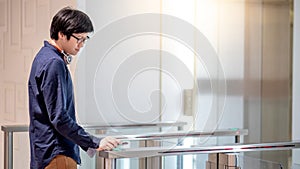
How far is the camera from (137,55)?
142 inches

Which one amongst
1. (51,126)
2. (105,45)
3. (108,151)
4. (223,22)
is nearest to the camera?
(108,151)

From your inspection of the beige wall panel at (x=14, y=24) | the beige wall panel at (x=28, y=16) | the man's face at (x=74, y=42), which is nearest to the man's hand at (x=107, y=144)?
the man's face at (x=74, y=42)

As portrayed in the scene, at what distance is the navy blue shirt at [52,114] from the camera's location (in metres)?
2.21

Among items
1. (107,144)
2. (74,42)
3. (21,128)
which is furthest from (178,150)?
(21,128)

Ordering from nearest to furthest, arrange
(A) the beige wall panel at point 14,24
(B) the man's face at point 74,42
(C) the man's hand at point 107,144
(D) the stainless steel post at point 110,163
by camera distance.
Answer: (D) the stainless steel post at point 110,163
(C) the man's hand at point 107,144
(B) the man's face at point 74,42
(A) the beige wall panel at point 14,24

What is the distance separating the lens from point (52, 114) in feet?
7.28

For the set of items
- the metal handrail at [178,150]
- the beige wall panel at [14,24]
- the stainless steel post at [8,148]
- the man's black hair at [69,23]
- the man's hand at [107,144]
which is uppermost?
the beige wall panel at [14,24]

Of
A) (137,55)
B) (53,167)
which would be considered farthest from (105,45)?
(53,167)

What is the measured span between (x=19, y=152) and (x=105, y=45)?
992 millimetres

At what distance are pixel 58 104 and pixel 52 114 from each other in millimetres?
47

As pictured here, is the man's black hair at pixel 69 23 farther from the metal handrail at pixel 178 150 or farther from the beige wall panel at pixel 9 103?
the beige wall panel at pixel 9 103

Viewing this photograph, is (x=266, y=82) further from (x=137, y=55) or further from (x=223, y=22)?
(x=137, y=55)

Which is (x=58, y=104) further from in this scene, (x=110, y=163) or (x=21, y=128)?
(x=21, y=128)

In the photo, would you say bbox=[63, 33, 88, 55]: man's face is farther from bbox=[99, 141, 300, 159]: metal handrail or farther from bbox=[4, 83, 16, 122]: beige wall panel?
bbox=[4, 83, 16, 122]: beige wall panel
